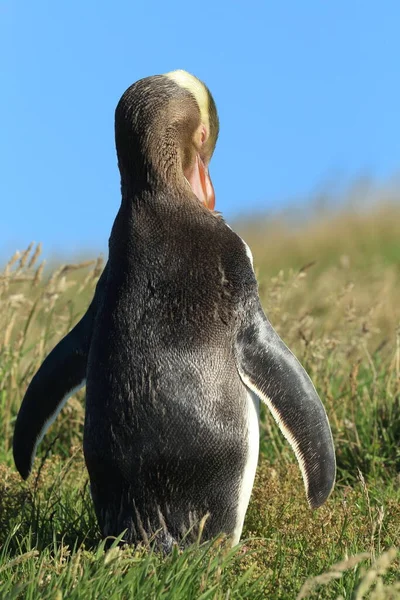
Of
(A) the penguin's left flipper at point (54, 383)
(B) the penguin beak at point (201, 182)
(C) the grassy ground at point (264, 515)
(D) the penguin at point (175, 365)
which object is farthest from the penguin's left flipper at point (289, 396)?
(A) the penguin's left flipper at point (54, 383)

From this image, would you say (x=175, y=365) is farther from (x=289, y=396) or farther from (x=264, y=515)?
(x=264, y=515)

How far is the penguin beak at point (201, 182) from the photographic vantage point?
172 inches

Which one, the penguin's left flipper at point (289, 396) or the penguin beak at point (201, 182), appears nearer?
the penguin's left flipper at point (289, 396)

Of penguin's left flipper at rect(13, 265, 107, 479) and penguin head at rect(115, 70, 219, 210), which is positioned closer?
penguin head at rect(115, 70, 219, 210)

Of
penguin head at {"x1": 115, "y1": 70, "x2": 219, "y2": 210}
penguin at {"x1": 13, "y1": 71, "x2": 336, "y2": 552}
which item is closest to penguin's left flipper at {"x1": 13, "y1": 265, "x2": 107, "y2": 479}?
penguin at {"x1": 13, "y1": 71, "x2": 336, "y2": 552}

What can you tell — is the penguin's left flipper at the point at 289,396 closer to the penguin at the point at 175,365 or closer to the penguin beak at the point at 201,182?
the penguin at the point at 175,365

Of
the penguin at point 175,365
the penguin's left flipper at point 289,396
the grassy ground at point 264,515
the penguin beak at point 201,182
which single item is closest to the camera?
the grassy ground at point 264,515

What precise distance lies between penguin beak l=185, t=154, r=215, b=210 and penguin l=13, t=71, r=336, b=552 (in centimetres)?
8

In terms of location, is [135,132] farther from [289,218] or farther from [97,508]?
[289,218]

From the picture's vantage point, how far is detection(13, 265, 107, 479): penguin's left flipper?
4414mm

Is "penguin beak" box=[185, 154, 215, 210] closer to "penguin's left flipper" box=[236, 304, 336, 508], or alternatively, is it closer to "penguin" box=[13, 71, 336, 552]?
"penguin" box=[13, 71, 336, 552]

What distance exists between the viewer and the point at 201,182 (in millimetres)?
4410

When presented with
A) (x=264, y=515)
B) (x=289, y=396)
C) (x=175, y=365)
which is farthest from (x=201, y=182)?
(x=264, y=515)

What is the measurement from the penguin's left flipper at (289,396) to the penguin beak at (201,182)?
1.92 feet
